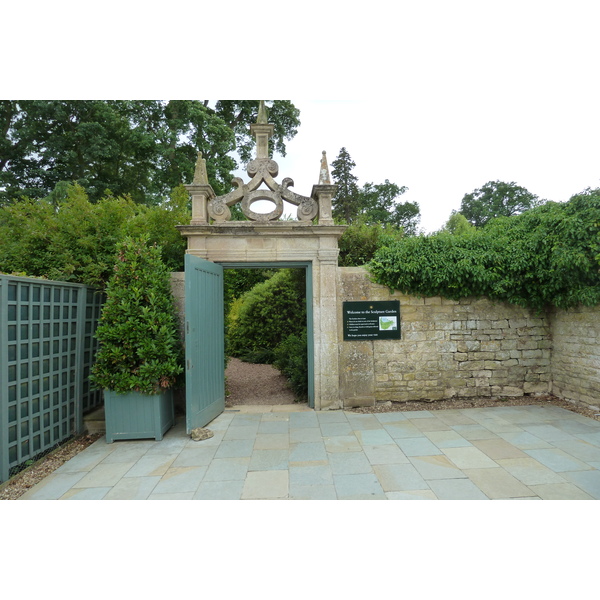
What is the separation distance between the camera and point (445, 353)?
589 centimetres

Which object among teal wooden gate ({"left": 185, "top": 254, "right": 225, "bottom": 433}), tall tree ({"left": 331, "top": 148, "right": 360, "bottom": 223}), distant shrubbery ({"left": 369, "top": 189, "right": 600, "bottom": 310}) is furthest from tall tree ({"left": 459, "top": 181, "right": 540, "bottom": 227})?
teal wooden gate ({"left": 185, "top": 254, "right": 225, "bottom": 433})

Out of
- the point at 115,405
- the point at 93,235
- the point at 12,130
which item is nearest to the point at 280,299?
the point at 93,235

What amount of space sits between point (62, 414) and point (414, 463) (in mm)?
4325

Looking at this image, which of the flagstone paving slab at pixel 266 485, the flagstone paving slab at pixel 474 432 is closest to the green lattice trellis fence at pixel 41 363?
the flagstone paving slab at pixel 266 485

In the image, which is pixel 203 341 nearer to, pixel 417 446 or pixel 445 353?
pixel 417 446

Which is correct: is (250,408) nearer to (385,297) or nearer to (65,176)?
(385,297)

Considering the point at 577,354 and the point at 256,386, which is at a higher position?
the point at 577,354

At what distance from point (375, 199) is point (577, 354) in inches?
948

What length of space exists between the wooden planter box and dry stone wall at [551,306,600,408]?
6.35 meters

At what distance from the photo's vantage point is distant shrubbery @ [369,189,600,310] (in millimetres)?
5449

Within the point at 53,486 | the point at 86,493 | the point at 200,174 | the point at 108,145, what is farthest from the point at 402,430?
the point at 108,145

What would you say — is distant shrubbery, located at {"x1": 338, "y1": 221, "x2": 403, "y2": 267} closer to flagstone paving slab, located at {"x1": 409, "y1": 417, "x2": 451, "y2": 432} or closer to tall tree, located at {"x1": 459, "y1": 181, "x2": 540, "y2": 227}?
flagstone paving slab, located at {"x1": 409, "y1": 417, "x2": 451, "y2": 432}

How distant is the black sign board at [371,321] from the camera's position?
5.75 m

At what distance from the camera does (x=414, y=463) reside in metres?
3.66
